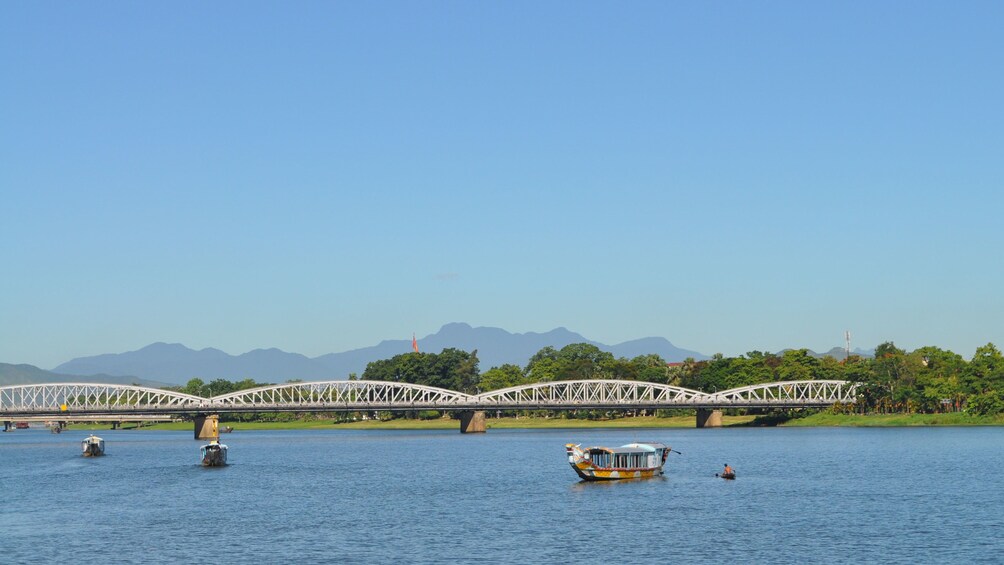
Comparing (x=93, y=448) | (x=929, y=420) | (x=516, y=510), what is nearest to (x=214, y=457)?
(x=93, y=448)

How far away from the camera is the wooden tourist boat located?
103 meters

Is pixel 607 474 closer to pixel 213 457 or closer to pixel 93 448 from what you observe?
pixel 213 457

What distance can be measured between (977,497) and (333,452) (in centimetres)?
9616

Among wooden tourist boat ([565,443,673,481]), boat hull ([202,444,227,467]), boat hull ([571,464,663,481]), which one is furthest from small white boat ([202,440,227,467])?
boat hull ([571,464,663,481])

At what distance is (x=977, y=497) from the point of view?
81.0m

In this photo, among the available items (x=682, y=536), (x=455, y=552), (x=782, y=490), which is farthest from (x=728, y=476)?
(x=455, y=552)

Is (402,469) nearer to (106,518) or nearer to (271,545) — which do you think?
(106,518)

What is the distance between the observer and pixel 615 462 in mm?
105500

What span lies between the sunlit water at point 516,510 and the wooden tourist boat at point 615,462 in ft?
6.21

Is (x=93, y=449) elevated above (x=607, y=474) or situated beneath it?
elevated above

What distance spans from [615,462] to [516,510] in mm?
25828

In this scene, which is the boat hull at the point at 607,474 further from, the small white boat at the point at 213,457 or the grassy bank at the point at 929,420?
the grassy bank at the point at 929,420

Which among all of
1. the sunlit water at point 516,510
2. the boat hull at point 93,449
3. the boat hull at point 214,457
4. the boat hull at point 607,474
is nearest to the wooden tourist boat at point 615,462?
the boat hull at point 607,474

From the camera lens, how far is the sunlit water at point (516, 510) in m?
62.7
